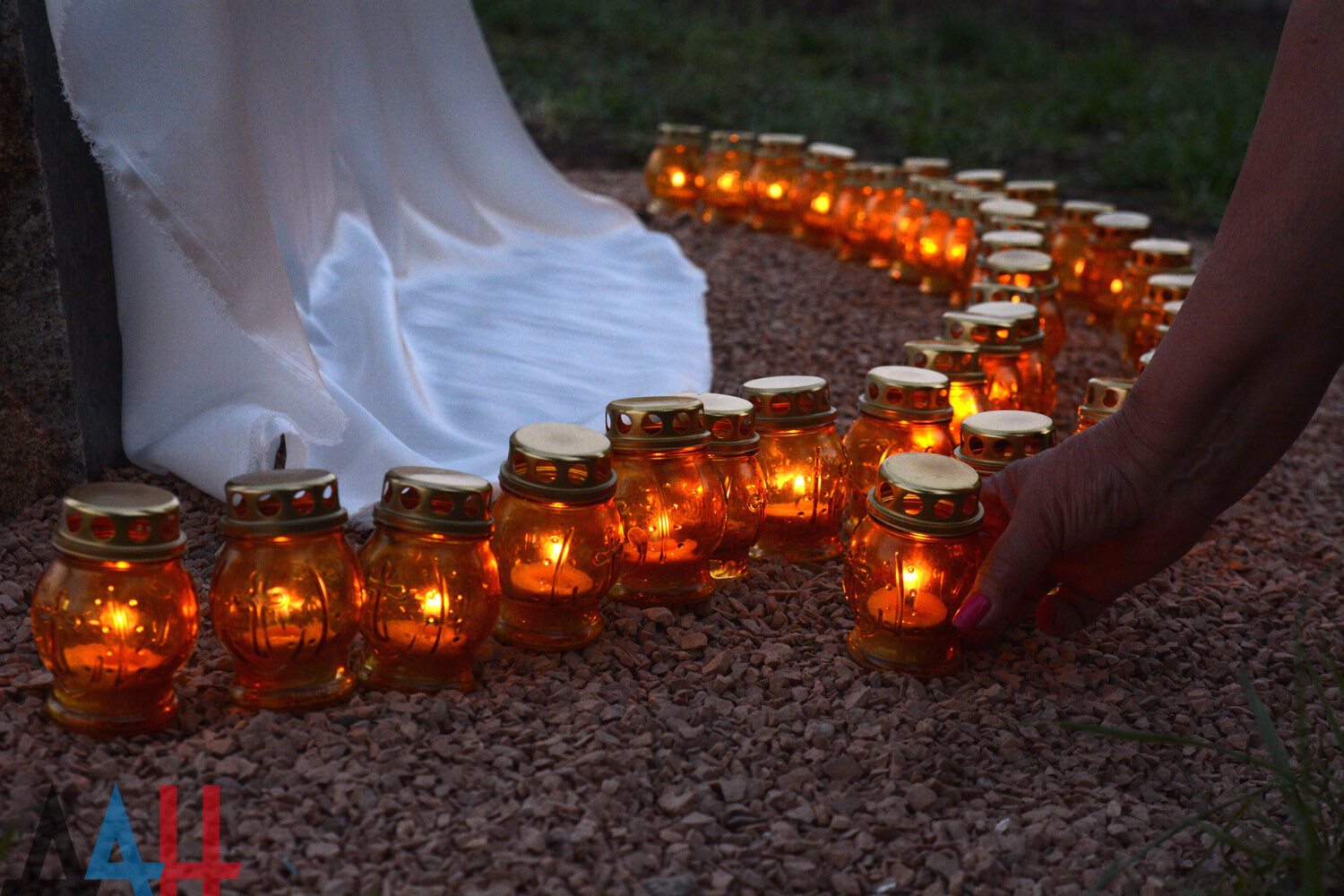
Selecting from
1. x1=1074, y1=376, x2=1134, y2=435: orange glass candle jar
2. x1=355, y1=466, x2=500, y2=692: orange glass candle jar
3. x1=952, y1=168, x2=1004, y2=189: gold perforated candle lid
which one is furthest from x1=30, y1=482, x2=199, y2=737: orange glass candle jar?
x1=952, y1=168, x2=1004, y2=189: gold perforated candle lid

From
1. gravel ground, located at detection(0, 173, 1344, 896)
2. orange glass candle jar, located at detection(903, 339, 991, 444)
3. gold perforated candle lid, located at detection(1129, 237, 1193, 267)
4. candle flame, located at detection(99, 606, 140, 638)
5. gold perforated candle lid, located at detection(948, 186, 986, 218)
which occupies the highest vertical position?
gold perforated candle lid, located at detection(948, 186, 986, 218)

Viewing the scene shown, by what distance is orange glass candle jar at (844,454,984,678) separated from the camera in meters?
1.46

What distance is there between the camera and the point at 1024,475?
60.7 inches

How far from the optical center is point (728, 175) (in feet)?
12.5

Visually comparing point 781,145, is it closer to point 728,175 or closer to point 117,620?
point 728,175

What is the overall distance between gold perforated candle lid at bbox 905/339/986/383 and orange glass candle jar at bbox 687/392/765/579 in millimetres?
412

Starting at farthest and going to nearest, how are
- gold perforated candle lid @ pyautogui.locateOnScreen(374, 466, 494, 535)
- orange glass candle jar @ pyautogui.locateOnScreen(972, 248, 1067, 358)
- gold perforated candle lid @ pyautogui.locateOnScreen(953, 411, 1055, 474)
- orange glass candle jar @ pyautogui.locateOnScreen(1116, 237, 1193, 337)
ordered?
orange glass candle jar @ pyautogui.locateOnScreen(1116, 237, 1193, 337)
orange glass candle jar @ pyautogui.locateOnScreen(972, 248, 1067, 358)
gold perforated candle lid @ pyautogui.locateOnScreen(953, 411, 1055, 474)
gold perforated candle lid @ pyautogui.locateOnScreen(374, 466, 494, 535)

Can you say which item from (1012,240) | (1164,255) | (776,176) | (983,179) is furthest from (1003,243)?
(776,176)

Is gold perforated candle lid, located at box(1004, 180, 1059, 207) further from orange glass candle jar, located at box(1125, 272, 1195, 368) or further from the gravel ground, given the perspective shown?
the gravel ground

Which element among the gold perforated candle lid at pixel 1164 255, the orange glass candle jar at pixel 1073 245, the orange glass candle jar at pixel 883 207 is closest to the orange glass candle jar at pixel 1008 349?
the gold perforated candle lid at pixel 1164 255

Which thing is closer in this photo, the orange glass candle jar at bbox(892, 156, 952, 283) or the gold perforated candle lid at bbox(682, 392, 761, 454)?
the gold perforated candle lid at bbox(682, 392, 761, 454)

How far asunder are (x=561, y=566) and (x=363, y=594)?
230 millimetres

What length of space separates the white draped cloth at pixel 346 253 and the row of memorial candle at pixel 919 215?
1.21 feet

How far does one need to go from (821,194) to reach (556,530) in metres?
2.43
